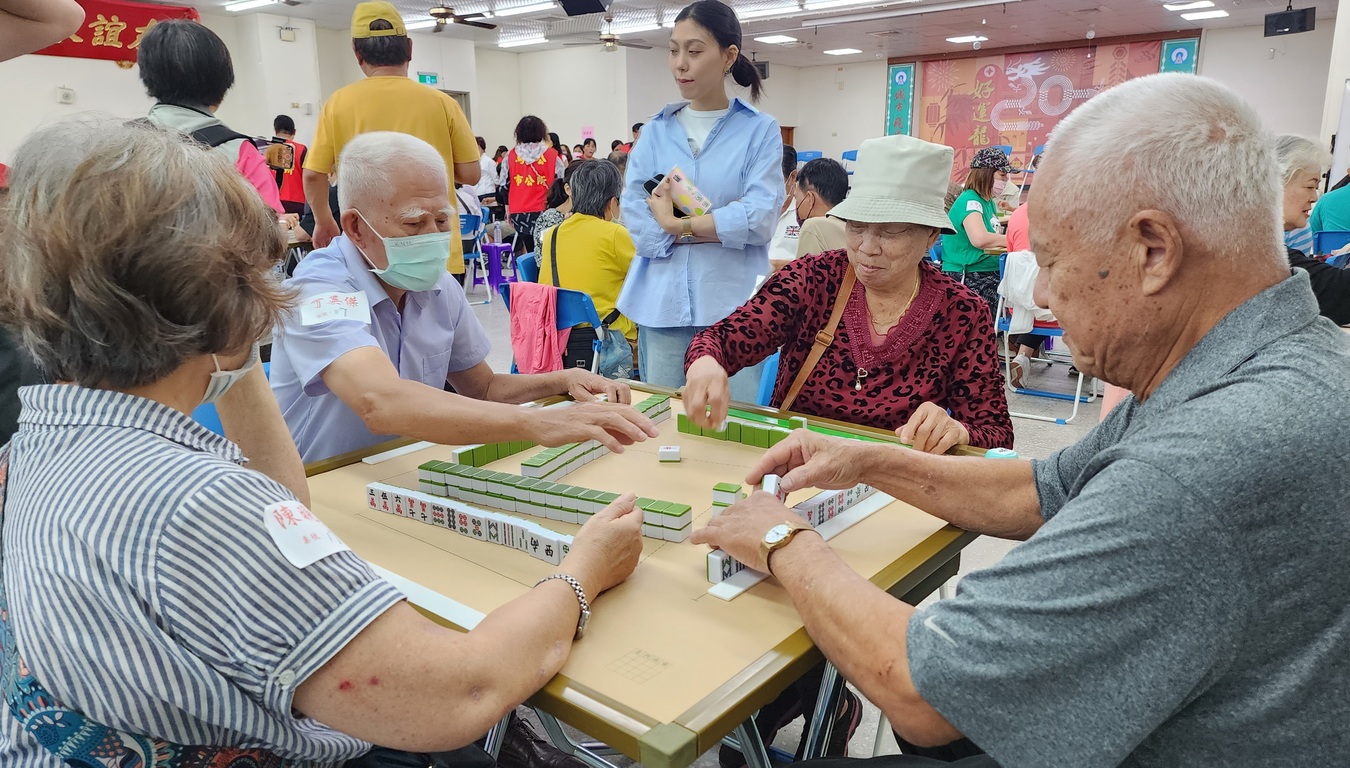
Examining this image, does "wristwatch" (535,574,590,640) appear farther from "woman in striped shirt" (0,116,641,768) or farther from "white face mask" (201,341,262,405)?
"white face mask" (201,341,262,405)

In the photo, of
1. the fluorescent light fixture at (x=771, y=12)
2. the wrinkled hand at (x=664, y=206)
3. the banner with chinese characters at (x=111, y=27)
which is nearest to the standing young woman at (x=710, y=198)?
the wrinkled hand at (x=664, y=206)

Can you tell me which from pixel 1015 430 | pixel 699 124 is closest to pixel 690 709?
pixel 699 124

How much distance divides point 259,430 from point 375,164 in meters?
0.80

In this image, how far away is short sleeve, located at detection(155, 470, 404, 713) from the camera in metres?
0.89

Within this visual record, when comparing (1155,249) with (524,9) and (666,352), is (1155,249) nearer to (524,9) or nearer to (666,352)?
(666,352)

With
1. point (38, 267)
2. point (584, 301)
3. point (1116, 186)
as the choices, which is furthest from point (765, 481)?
point (584, 301)

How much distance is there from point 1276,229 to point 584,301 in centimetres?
318

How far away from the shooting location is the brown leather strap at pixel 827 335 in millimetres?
2381

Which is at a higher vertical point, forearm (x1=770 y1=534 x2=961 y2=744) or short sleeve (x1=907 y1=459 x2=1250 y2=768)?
short sleeve (x1=907 y1=459 x2=1250 y2=768)

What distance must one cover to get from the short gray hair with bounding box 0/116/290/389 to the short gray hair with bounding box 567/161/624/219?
3447mm

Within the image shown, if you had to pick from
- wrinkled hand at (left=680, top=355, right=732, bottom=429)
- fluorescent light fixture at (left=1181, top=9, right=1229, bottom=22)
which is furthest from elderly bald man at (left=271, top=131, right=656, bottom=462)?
fluorescent light fixture at (left=1181, top=9, right=1229, bottom=22)

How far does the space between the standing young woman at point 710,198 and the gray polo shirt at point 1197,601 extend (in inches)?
82.9

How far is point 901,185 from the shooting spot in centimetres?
223

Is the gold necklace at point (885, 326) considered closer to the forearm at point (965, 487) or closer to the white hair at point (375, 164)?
the forearm at point (965, 487)
